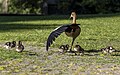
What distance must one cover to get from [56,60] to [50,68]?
1348 millimetres

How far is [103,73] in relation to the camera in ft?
33.1

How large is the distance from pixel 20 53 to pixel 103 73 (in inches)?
151

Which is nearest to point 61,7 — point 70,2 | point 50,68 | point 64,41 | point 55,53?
point 70,2

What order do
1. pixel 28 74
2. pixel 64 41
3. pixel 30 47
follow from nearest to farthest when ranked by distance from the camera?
pixel 28 74 < pixel 30 47 < pixel 64 41

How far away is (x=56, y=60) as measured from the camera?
12.1 m

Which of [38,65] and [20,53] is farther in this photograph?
[20,53]

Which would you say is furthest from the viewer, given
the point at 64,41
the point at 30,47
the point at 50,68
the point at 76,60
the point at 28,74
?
the point at 64,41

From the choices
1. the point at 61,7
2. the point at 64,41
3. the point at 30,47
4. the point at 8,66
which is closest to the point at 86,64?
the point at 8,66

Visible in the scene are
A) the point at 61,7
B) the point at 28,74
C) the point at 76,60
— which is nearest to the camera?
the point at 28,74

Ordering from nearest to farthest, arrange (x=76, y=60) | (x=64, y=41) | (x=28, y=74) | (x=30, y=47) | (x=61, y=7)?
1. (x=28, y=74)
2. (x=76, y=60)
3. (x=30, y=47)
4. (x=64, y=41)
5. (x=61, y=7)

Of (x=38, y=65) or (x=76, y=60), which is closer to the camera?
(x=38, y=65)

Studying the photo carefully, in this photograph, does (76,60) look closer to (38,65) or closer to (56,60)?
(56,60)

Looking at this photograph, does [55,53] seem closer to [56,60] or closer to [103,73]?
[56,60]

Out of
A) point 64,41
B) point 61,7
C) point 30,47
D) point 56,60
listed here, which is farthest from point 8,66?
point 61,7
